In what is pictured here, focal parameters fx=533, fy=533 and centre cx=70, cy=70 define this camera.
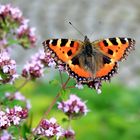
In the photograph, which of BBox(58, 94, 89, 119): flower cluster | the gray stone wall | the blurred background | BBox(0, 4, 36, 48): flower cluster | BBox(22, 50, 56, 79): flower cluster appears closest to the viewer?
BBox(58, 94, 89, 119): flower cluster

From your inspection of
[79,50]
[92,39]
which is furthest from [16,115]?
[92,39]

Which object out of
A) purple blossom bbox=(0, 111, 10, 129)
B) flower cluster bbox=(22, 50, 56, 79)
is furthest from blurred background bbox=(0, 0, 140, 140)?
purple blossom bbox=(0, 111, 10, 129)

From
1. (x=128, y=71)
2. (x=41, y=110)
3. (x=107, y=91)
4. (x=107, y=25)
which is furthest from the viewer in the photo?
(x=107, y=25)

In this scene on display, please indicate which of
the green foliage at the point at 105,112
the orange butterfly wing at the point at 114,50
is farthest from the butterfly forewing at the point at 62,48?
the green foliage at the point at 105,112

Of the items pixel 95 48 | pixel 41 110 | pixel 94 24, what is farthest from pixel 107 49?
pixel 94 24

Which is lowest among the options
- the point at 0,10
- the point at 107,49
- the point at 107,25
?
the point at 107,49

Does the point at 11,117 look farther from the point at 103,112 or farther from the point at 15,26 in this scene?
the point at 103,112

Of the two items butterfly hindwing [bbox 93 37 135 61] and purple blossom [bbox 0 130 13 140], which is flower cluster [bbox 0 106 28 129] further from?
butterfly hindwing [bbox 93 37 135 61]

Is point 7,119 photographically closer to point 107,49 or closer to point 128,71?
point 107,49
